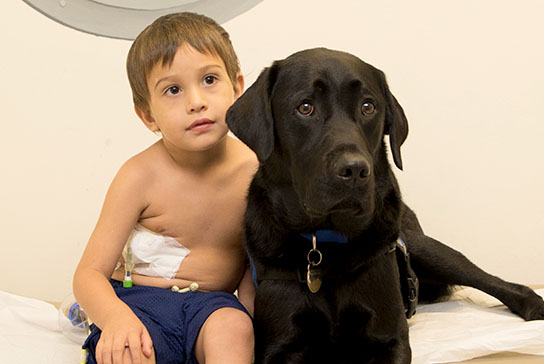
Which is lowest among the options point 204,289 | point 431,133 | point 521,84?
point 204,289

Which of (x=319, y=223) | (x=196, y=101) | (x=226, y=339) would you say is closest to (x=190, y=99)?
(x=196, y=101)

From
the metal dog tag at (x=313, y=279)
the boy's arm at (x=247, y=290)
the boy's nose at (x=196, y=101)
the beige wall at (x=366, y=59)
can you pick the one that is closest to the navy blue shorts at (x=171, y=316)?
the boy's arm at (x=247, y=290)

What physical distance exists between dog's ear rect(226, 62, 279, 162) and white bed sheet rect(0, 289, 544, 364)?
2.07 ft

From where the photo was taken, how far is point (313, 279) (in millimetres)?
1431

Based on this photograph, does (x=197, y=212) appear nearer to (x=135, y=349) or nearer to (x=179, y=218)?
(x=179, y=218)

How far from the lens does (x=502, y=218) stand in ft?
8.87

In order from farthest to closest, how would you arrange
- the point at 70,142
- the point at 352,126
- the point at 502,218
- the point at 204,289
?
the point at 502,218, the point at 70,142, the point at 204,289, the point at 352,126

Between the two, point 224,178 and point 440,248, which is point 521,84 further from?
point 224,178

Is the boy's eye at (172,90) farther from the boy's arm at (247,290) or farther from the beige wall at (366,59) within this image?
the beige wall at (366,59)

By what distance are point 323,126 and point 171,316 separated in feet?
2.01

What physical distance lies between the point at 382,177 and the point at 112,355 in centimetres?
73

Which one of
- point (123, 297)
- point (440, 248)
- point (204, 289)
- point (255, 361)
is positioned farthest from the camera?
point (440, 248)

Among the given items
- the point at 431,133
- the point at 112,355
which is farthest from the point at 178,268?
the point at 431,133

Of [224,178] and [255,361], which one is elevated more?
[224,178]
